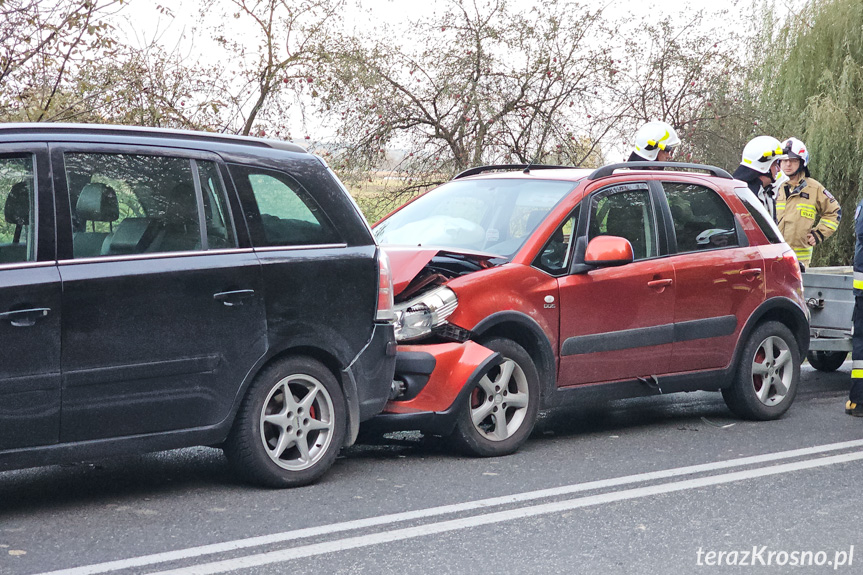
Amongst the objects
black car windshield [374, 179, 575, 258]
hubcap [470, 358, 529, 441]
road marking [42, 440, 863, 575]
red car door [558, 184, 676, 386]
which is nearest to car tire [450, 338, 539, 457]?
hubcap [470, 358, 529, 441]

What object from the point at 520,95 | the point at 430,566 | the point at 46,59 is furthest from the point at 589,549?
the point at 520,95

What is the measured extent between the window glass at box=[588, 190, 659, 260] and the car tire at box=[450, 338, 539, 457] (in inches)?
44.4

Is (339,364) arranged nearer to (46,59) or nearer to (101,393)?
(101,393)

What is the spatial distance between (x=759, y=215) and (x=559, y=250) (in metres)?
2.08

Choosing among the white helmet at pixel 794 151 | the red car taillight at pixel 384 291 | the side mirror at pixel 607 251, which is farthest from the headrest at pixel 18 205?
the white helmet at pixel 794 151

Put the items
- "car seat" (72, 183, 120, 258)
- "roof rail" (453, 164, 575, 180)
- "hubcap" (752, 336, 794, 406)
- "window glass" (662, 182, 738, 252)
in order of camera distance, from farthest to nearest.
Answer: "hubcap" (752, 336, 794, 406)
"roof rail" (453, 164, 575, 180)
"window glass" (662, 182, 738, 252)
"car seat" (72, 183, 120, 258)

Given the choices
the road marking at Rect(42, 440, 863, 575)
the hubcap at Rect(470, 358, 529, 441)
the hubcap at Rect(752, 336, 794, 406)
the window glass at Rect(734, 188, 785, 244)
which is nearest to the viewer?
the road marking at Rect(42, 440, 863, 575)

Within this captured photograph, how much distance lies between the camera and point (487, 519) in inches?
200

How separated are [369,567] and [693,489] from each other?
2.13m

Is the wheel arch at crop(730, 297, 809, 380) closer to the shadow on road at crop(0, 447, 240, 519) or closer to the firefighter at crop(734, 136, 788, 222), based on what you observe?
the firefighter at crop(734, 136, 788, 222)

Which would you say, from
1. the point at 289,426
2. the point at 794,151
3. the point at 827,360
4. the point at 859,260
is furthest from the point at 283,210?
the point at 827,360

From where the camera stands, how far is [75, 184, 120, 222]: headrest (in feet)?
16.3

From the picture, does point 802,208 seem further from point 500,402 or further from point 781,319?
point 500,402

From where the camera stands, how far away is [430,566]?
14.3ft
